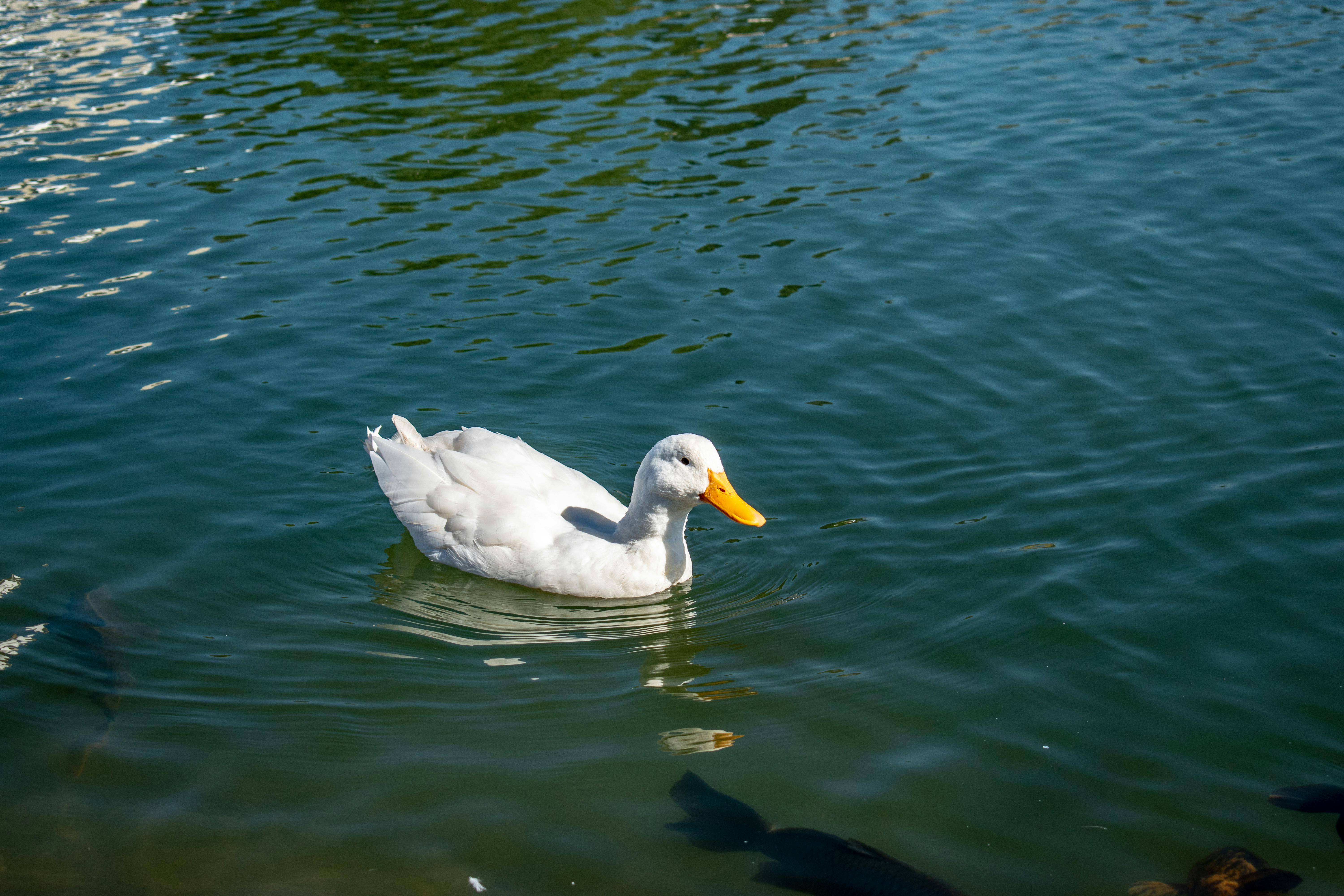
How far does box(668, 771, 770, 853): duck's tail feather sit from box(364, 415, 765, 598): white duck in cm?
196

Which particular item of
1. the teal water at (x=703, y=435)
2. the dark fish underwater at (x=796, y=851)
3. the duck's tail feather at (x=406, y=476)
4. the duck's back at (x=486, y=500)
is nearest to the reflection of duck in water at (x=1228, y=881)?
the teal water at (x=703, y=435)

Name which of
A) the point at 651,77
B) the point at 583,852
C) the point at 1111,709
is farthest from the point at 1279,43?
the point at 583,852

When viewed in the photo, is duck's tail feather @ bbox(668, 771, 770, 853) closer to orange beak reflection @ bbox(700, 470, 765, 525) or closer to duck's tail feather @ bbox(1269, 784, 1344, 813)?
orange beak reflection @ bbox(700, 470, 765, 525)

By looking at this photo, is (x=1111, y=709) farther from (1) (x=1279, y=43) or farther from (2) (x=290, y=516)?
(1) (x=1279, y=43)

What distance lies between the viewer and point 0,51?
18188 mm

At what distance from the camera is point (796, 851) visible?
5.43 meters

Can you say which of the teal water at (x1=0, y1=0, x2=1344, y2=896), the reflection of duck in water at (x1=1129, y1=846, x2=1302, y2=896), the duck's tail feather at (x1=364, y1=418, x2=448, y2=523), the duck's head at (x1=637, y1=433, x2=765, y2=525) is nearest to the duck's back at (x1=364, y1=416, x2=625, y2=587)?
the duck's tail feather at (x1=364, y1=418, x2=448, y2=523)

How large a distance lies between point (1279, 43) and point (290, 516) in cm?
1541

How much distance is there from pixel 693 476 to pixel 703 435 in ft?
6.88

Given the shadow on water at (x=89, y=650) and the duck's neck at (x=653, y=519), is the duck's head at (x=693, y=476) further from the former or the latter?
the shadow on water at (x=89, y=650)

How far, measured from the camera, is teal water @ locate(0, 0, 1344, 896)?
5.90 meters

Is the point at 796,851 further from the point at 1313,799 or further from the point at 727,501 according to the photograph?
the point at 1313,799

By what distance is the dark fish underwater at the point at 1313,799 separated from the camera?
5.61 m

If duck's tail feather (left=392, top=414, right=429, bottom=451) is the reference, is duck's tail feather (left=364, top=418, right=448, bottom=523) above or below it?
below
